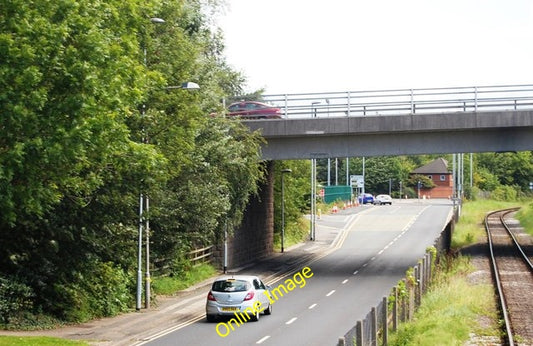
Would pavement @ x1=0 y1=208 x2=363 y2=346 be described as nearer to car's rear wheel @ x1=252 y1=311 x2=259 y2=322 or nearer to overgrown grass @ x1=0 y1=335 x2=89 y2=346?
overgrown grass @ x1=0 y1=335 x2=89 y2=346

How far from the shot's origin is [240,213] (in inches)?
1438

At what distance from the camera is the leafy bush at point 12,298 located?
908 inches

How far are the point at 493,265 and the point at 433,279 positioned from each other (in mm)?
8246

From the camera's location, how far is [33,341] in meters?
20.5

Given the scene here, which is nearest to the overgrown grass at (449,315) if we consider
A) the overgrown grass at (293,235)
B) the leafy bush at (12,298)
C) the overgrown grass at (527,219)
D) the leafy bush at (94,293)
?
the leafy bush at (94,293)

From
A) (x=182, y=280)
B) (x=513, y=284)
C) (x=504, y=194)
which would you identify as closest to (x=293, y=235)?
(x=182, y=280)

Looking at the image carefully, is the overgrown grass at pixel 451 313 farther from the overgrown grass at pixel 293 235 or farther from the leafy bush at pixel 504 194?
the leafy bush at pixel 504 194

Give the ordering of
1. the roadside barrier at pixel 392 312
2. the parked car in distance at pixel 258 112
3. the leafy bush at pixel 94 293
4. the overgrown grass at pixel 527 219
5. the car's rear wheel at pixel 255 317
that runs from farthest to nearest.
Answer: the overgrown grass at pixel 527 219 < the parked car in distance at pixel 258 112 < the car's rear wheel at pixel 255 317 < the leafy bush at pixel 94 293 < the roadside barrier at pixel 392 312

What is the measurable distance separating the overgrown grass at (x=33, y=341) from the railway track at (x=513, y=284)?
10.7 m

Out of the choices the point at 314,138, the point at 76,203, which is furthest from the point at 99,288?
the point at 314,138

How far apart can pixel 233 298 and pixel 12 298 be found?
6439 mm

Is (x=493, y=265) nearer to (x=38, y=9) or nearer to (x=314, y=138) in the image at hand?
(x=314, y=138)

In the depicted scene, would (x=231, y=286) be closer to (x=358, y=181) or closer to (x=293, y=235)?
(x=293, y=235)

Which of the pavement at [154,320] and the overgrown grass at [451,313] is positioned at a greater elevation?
the overgrown grass at [451,313]
